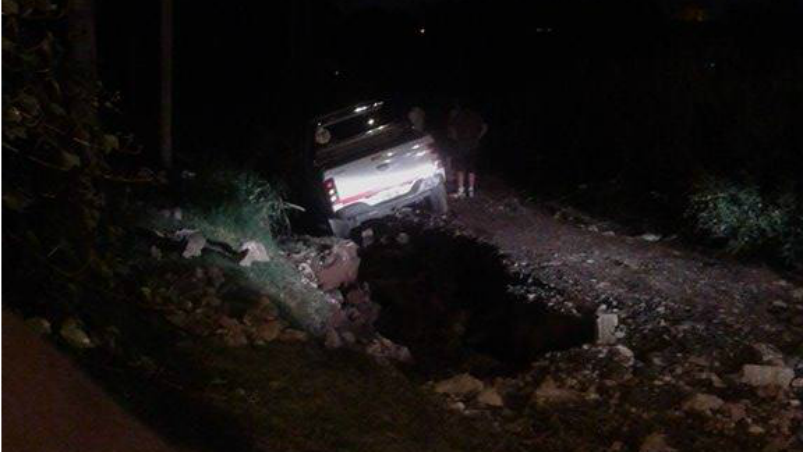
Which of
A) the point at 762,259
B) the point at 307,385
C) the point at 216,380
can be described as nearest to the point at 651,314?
the point at 762,259

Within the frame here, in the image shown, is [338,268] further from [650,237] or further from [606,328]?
[650,237]

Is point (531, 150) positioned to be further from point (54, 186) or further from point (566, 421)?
point (54, 186)

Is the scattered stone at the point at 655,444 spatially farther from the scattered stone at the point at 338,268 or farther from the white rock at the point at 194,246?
the scattered stone at the point at 338,268

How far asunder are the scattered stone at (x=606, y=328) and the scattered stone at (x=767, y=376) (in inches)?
53.7

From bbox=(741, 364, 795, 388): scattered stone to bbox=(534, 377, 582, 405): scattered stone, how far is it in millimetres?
1320

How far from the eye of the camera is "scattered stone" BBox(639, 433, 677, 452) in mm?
6750

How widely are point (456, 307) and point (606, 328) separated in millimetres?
3069

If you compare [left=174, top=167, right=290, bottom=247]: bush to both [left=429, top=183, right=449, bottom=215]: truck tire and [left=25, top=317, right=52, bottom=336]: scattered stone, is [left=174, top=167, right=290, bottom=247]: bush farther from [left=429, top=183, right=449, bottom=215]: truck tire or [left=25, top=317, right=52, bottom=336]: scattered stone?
[left=25, top=317, right=52, bottom=336]: scattered stone

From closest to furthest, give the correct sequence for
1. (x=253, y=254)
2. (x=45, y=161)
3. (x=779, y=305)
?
(x=45, y=161)
(x=779, y=305)
(x=253, y=254)

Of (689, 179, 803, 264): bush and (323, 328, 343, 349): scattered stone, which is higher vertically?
(323, 328, 343, 349): scattered stone

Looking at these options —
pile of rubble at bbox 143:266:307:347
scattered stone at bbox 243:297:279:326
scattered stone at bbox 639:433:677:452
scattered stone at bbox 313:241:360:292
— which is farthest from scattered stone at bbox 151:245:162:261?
scattered stone at bbox 639:433:677:452

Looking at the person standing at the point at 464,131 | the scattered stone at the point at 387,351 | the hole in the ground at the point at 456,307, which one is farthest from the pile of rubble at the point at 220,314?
the person standing at the point at 464,131

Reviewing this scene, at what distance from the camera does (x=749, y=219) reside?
11.6m

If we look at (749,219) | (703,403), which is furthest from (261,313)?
(749,219)
